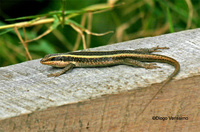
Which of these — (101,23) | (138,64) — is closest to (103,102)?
(138,64)

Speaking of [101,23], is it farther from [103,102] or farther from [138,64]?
[103,102]

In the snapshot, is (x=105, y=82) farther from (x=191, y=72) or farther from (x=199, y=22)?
(x=199, y=22)

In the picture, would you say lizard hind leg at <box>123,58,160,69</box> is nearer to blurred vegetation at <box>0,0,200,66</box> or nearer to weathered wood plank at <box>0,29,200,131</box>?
weathered wood plank at <box>0,29,200,131</box>

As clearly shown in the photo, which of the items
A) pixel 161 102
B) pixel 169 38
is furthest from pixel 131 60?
pixel 161 102

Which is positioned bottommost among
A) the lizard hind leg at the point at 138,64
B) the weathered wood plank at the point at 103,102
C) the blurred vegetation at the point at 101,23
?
the weathered wood plank at the point at 103,102

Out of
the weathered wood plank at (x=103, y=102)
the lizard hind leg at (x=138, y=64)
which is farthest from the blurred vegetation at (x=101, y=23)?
the weathered wood plank at (x=103, y=102)

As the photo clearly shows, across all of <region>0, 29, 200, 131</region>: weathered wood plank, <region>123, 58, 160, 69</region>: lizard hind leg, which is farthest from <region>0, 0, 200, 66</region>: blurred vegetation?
<region>0, 29, 200, 131</region>: weathered wood plank

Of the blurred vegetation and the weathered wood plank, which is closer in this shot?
the weathered wood plank

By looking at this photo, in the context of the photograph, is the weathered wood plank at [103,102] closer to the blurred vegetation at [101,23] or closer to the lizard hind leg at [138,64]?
the lizard hind leg at [138,64]
